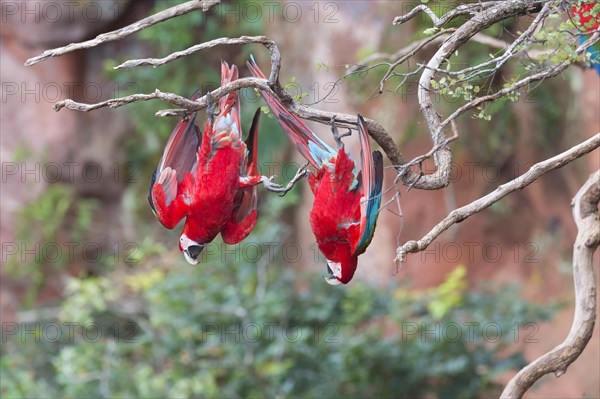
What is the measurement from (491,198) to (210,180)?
2.50 ft

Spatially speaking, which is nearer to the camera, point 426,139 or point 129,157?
point 426,139

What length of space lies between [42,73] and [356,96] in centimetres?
243

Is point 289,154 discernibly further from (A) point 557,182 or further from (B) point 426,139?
(A) point 557,182

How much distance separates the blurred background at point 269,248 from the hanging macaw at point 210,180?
1.46 metres

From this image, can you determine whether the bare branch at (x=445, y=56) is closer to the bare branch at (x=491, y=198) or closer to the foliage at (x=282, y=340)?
the bare branch at (x=491, y=198)

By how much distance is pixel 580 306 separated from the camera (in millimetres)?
2188

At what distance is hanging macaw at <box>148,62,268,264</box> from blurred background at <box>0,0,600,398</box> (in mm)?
1462

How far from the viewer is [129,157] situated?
6.25 metres

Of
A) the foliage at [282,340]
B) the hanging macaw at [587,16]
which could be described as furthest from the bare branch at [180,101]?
the foliage at [282,340]

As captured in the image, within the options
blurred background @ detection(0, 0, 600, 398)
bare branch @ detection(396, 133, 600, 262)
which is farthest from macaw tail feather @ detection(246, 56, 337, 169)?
blurred background @ detection(0, 0, 600, 398)

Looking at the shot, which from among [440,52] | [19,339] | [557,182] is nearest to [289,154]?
[557,182]

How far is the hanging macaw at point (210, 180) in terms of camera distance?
2.22m

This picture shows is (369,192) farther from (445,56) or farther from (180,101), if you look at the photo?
(180,101)

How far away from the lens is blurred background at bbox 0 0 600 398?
14.0 ft
